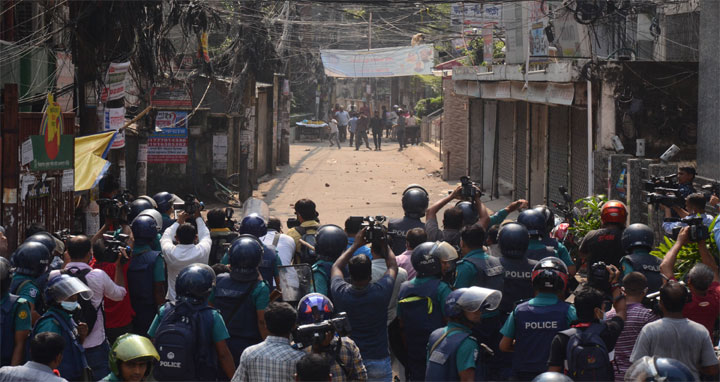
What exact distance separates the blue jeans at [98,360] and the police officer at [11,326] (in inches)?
25.0

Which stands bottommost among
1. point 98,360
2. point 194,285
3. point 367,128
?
point 98,360

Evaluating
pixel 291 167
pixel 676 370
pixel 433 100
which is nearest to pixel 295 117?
pixel 433 100

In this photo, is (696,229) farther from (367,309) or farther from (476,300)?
(367,309)

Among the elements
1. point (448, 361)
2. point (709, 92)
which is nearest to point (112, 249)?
point (448, 361)

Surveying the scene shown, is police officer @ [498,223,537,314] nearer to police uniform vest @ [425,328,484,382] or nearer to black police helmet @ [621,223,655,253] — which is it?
black police helmet @ [621,223,655,253]

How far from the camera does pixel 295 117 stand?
44.8 meters

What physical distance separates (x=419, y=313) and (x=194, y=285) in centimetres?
153

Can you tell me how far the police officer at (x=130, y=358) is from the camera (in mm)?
4367

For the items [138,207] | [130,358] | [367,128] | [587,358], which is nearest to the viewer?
[130,358]

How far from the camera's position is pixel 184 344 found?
5.05 metres

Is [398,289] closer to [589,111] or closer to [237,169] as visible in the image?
[589,111]

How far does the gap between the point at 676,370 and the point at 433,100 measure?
37288mm

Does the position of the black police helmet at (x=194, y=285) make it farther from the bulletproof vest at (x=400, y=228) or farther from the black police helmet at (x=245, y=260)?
the bulletproof vest at (x=400, y=228)

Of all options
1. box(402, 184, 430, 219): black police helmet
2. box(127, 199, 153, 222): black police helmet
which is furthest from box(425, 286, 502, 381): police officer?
box(127, 199, 153, 222): black police helmet
